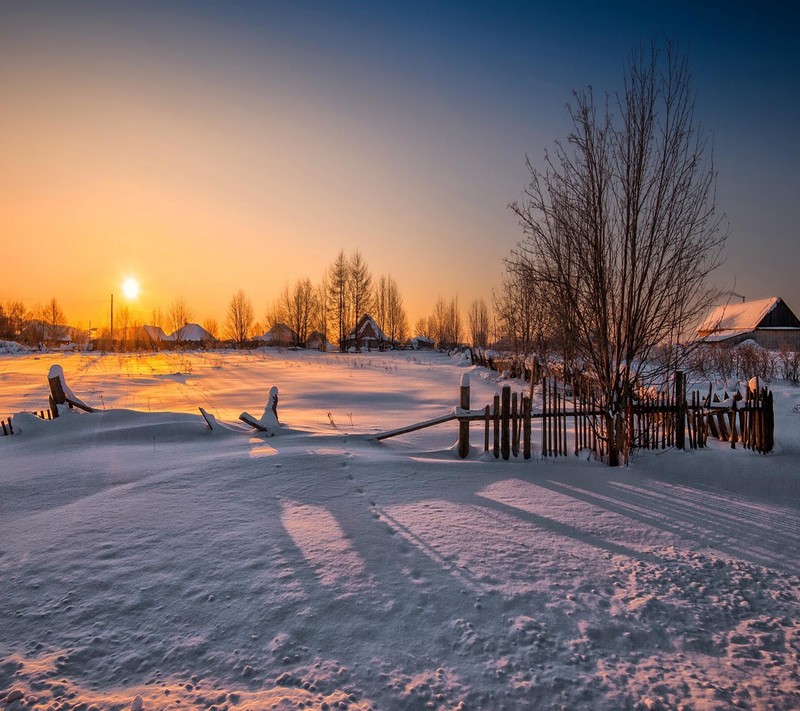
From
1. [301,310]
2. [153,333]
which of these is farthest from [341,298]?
[153,333]

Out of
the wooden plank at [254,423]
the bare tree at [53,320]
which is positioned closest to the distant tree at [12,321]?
the bare tree at [53,320]

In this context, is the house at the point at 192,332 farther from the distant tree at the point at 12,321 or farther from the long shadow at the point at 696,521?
the long shadow at the point at 696,521

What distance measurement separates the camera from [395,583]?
292 centimetres

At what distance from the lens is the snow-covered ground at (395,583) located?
6.87 feet

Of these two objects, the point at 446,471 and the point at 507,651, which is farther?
the point at 446,471

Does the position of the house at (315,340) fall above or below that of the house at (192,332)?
below

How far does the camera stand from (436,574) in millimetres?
3029

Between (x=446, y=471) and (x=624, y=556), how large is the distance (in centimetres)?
247

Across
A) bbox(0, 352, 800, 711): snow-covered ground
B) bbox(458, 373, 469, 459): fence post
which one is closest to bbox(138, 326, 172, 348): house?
bbox(458, 373, 469, 459): fence post

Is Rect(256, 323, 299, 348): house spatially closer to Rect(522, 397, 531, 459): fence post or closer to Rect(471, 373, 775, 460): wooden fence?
Rect(471, 373, 775, 460): wooden fence

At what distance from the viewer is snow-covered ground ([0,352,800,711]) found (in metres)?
2.09

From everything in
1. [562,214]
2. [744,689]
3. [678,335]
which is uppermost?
[562,214]

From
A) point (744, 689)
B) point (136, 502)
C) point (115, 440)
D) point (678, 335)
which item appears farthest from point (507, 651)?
point (115, 440)

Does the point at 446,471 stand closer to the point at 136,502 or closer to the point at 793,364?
the point at 136,502
